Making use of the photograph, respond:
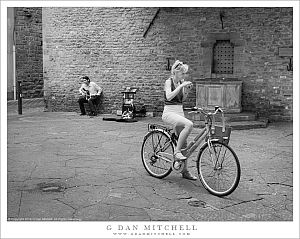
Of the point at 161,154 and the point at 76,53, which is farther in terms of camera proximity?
the point at 76,53

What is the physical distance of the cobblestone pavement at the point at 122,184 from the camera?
15.1 feet

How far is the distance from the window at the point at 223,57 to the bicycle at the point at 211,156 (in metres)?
7.42

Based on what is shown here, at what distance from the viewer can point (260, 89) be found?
1246cm

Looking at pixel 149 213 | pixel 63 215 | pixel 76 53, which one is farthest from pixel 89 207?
pixel 76 53

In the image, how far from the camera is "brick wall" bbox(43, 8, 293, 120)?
1224 cm

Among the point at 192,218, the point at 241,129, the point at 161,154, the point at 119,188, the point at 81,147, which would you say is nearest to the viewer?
the point at 192,218

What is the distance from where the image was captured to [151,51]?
13680 millimetres

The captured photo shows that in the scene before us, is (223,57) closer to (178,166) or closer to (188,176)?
(188,176)

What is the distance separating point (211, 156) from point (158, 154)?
39.6 inches

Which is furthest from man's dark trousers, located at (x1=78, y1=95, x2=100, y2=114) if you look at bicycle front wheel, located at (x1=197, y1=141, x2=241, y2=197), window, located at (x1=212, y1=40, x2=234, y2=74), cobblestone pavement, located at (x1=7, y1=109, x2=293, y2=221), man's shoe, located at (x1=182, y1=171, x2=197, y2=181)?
bicycle front wheel, located at (x1=197, y1=141, x2=241, y2=197)

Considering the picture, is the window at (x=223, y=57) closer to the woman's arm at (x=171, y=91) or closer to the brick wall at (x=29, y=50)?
the woman's arm at (x=171, y=91)

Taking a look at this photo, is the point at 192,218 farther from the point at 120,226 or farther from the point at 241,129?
the point at 241,129

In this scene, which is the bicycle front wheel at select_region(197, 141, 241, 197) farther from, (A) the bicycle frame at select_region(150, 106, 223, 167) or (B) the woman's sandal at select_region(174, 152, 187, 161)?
(B) the woman's sandal at select_region(174, 152, 187, 161)

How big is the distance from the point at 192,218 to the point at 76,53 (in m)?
11.1
